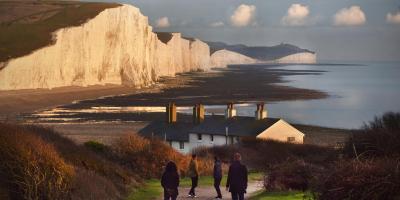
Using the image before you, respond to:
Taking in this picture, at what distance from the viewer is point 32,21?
108 m

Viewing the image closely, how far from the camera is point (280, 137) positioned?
33.9m

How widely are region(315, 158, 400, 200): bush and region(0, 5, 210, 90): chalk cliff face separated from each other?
65784 millimetres

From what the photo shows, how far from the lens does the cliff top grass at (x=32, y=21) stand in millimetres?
81488

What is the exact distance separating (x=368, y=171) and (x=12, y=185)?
6.50 meters

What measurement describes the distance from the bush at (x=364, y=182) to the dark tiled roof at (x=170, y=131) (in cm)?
2535

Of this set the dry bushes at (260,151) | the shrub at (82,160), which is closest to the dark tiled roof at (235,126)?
the dry bushes at (260,151)

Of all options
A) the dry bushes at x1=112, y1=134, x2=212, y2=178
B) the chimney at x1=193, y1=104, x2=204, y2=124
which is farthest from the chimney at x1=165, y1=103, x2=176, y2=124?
the dry bushes at x1=112, y1=134, x2=212, y2=178

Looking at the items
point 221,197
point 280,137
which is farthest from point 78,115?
point 221,197

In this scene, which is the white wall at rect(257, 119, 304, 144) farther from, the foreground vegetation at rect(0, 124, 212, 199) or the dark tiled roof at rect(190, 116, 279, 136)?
the foreground vegetation at rect(0, 124, 212, 199)

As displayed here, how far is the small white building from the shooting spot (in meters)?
33.2

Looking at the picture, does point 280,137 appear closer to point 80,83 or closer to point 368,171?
point 368,171

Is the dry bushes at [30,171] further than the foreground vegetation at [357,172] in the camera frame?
Yes

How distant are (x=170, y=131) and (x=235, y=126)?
350 cm

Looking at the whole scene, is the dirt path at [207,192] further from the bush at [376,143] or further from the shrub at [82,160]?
the bush at [376,143]
